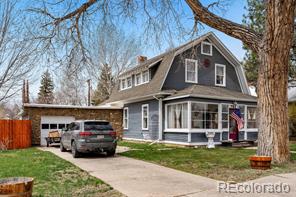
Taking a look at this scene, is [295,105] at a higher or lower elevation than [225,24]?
lower

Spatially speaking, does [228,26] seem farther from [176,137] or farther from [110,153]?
[176,137]

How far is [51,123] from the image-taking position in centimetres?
2164

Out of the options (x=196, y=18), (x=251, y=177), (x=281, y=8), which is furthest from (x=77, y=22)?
(x=251, y=177)

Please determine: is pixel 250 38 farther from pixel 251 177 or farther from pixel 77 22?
pixel 77 22

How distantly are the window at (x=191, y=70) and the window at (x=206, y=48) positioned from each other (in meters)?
1.09

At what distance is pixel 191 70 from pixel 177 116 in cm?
414

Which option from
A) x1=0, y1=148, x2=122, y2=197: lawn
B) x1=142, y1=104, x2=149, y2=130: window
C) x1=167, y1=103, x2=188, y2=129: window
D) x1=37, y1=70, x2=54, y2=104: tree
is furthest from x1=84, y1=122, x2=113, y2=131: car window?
x1=37, y1=70, x2=54, y2=104: tree

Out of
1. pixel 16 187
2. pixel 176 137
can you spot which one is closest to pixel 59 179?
pixel 16 187

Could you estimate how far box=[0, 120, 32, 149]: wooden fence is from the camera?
60.1ft

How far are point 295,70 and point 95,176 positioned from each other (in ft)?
72.0

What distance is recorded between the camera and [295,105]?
27.8 meters

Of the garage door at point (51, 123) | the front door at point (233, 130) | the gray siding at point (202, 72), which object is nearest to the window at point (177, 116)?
the gray siding at point (202, 72)

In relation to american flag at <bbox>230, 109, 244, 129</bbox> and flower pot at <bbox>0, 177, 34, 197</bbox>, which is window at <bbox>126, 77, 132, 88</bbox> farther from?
flower pot at <bbox>0, 177, 34, 197</bbox>

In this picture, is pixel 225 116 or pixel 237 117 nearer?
pixel 225 116
